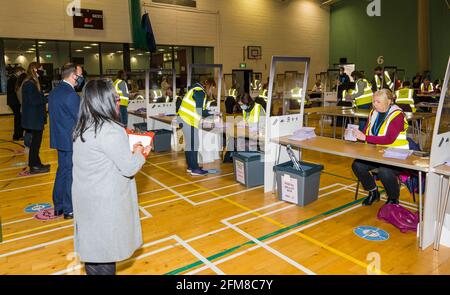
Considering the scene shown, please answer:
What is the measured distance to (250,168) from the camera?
4.79 meters

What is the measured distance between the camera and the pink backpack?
134 inches

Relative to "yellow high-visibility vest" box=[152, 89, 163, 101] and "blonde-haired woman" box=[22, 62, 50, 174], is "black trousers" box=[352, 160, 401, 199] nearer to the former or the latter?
"blonde-haired woman" box=[22, 62, 50, 174]

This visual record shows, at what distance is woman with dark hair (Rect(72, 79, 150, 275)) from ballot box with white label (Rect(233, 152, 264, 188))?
2.84m

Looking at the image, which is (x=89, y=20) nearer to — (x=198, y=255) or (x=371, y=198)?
(x=371, y=198)

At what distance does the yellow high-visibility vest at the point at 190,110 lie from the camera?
5.14 meters

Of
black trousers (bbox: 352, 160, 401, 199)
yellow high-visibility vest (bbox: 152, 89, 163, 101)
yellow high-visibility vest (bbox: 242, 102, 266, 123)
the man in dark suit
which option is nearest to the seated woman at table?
black trousers (bbox: 352, 160, 401, 199)

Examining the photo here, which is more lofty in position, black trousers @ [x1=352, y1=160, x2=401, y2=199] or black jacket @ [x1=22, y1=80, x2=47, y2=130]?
black jacket @ [x1=22, y1=80, x2=47, y2=130]

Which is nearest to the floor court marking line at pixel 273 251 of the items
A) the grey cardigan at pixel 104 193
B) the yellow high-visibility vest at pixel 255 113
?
the grey cardigan at pixel 104 193

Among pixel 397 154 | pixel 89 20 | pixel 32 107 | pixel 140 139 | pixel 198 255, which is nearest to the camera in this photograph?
pixel 140 139

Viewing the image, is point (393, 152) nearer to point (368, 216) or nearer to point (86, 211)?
point (368, 216)

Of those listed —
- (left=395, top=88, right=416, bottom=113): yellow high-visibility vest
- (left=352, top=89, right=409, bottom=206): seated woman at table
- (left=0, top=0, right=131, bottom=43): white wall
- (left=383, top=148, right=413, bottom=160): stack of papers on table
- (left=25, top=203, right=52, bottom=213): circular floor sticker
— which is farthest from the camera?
(left=0, top=0, right=131, bottom=43): white wall

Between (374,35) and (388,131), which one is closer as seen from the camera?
(388,131)

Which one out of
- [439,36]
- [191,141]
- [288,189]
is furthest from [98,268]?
[439,36]

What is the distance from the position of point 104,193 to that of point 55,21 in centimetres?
1385
